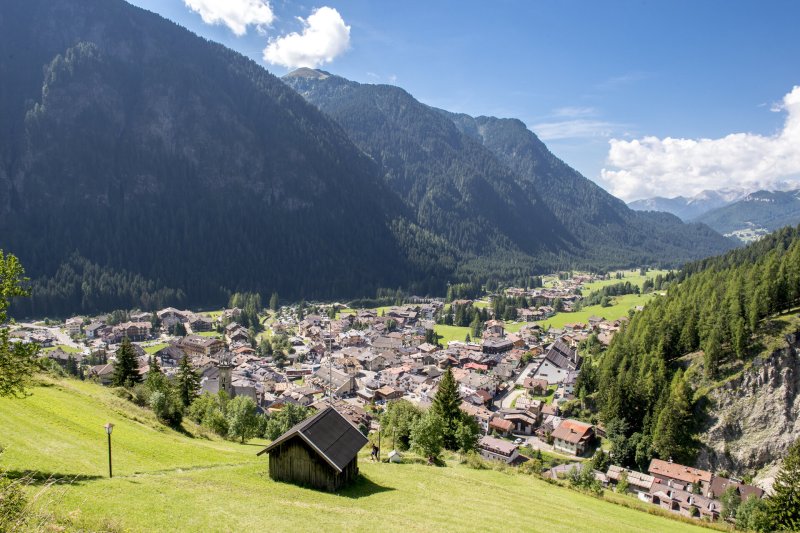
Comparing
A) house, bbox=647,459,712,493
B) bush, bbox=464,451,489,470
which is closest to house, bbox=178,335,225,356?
bush, bbox=464,451,489,470

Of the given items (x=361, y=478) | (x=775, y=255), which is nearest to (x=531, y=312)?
(x=775, y=255)

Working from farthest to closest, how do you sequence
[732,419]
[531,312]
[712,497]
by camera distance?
[531,312]
[732,419]
[712,497]

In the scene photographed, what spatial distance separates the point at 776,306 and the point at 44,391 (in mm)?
81924

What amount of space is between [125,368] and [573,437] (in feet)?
188

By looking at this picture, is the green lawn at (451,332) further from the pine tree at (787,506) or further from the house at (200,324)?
the pine tree at (787,506)

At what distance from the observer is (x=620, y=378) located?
66.9 m

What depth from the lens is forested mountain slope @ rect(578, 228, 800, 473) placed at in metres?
56.9

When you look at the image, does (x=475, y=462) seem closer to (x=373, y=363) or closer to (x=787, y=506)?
(x=787, y=506)

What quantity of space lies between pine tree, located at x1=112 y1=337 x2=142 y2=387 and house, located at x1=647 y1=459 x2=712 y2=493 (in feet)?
198

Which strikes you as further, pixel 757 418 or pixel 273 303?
pixel 273 303

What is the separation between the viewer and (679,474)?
176ft

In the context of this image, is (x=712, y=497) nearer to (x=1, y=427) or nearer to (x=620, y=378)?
(x=620, y=378)

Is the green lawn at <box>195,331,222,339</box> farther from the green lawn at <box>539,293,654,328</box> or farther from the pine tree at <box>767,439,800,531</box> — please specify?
the pine tree at <box>767,439,800,531</box>

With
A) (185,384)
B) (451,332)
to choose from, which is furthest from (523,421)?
(451,332)
